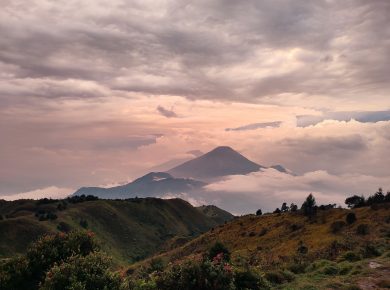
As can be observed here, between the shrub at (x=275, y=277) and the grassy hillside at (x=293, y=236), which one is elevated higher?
the shrub at (x=275, y=277)

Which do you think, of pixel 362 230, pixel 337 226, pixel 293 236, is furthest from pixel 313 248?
pixel 293 236

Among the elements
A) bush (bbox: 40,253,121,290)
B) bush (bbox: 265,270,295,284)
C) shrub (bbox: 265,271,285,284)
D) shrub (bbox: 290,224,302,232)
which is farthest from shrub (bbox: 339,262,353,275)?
shrub (bbox: 290,224,302,232)

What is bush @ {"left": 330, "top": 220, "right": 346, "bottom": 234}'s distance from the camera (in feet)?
213

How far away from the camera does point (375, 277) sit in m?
28.1

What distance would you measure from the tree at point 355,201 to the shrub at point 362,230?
28.2 metres

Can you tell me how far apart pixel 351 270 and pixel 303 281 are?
4188mm

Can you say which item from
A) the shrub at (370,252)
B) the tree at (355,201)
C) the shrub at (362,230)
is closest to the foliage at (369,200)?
the tree at (355,201)

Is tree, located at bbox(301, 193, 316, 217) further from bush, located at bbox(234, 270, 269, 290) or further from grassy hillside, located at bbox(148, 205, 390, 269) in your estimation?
bush, located at bbox(234, 270, 269, 290)

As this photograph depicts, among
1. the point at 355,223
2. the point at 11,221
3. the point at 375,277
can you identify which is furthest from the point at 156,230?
the point at 375,277

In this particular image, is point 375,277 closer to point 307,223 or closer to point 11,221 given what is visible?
point 307,223

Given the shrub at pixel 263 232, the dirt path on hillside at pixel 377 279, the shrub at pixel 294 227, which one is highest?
the dirt path on hillside at pixel 377 279

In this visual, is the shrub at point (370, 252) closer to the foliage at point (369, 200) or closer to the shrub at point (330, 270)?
the shrub at point (330, 270)

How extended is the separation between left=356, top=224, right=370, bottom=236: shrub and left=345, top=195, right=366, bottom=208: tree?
2824 cm

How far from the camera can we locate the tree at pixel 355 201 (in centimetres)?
8675
